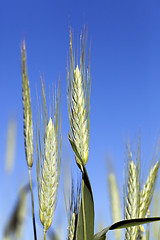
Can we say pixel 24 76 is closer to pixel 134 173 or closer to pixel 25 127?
pixel 25 127

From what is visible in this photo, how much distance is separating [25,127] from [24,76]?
142mm

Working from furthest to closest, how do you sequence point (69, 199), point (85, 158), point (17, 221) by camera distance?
point (17, 221) → point (69, 199) → point (85, 158)

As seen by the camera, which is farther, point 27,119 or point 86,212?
point 27,119

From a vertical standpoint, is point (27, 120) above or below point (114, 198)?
above

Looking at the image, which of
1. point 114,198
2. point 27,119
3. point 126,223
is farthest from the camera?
point 114,198

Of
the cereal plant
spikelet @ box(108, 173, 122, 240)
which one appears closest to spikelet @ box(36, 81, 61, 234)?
the cereal plant

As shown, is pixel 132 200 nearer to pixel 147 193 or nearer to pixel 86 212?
pixel 147 193

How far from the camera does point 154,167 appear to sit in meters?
1.08

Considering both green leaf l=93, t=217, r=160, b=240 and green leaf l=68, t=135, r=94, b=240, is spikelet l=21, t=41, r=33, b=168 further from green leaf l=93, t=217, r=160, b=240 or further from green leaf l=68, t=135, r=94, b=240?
green leaf l=93, t=217, r=160, b=240

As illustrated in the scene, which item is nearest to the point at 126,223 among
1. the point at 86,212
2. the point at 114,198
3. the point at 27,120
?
the point at 86,212

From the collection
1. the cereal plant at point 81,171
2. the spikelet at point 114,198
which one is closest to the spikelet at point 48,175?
the cereal plant at point 81,171

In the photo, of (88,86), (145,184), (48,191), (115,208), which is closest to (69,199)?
(48,191)

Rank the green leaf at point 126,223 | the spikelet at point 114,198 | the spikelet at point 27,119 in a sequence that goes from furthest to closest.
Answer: the spikelet at point 114,198, the spikelet at point 27,119, the green leaf at point 126,223

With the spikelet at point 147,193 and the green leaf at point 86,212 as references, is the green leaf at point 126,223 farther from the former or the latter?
the spikelet at point 147,193
